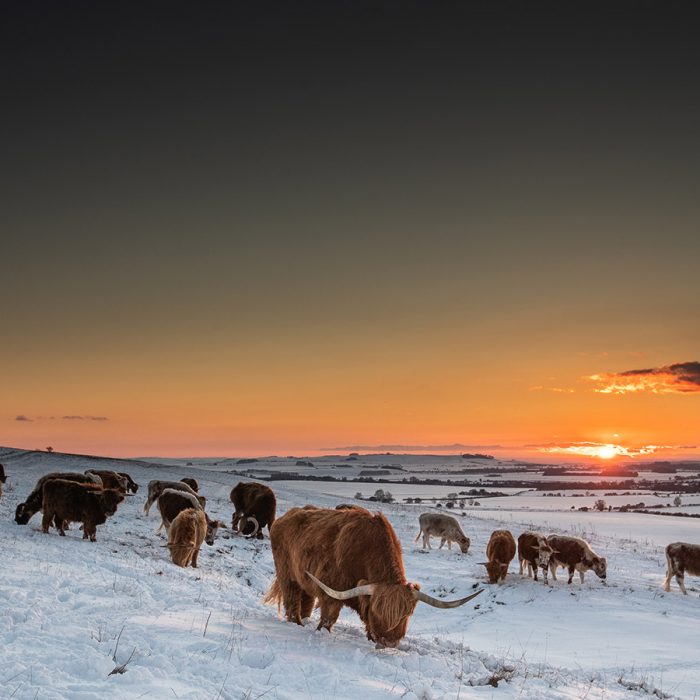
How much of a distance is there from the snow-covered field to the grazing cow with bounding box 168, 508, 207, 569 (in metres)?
0.37

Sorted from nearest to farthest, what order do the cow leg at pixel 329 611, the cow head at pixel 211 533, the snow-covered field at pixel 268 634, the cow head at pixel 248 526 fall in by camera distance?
1. the snow-covered field at pixel 268 634
2. the cow leg at pixel 329 611
3. the cow head at pixel 211 533
4. the cow head at pixel 248 526

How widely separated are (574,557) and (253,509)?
35.8 feet

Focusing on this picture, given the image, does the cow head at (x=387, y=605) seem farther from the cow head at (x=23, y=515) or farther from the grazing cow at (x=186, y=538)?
the cow head at (x=23, y=515)

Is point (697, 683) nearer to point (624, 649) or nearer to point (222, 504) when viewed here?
point (624, 649)

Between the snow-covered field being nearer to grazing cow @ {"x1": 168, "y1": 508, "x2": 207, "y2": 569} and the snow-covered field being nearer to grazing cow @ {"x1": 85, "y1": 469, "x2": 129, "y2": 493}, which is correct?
grazing cow @ {"x1": 168, "y1": 508, "x2": 207, "y2": 569}

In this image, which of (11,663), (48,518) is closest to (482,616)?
(48,518)

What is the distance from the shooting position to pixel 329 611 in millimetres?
9086

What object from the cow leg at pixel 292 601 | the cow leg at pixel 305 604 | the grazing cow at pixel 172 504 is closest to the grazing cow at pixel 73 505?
the grazing cow at pixel 172 504

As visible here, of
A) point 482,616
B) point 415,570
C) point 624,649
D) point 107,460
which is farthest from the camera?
point 107,460

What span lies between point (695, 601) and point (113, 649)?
59.0 feet

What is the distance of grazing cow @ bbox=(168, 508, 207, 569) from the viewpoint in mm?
15328

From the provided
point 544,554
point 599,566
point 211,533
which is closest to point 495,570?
point 544,554

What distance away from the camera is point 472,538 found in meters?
30.0

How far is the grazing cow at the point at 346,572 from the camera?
27.8ft
